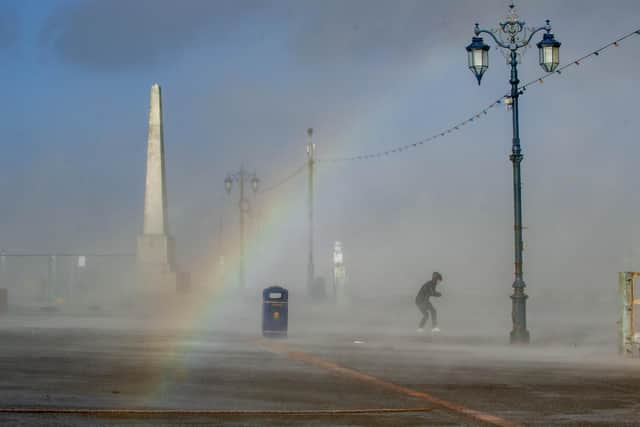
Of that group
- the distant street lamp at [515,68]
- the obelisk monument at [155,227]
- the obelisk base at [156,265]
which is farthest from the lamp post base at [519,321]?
the obelisk base at [156,265]

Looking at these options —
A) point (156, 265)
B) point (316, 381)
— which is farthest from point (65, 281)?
point (316, 381)

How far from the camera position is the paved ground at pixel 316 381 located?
12617 mm

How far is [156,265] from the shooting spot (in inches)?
2282

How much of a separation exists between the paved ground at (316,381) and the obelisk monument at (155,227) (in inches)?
1057

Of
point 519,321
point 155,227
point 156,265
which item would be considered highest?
point 155,227

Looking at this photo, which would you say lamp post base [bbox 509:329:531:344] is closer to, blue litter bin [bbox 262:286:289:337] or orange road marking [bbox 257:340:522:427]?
orange road marking [bbox 257:340:522:427]

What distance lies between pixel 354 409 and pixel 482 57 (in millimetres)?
15486

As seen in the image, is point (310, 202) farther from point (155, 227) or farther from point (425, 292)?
point (425, 292)

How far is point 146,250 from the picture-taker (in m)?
56.8

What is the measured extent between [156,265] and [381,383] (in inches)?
1656

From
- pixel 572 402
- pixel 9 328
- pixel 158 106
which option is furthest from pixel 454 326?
pixel 572 402

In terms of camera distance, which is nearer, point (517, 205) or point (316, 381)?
point (316, 381)

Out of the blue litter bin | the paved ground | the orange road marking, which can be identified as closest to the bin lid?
the blue litter bin

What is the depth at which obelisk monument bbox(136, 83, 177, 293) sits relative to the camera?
54.6 metres
